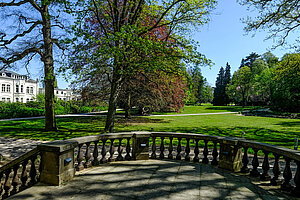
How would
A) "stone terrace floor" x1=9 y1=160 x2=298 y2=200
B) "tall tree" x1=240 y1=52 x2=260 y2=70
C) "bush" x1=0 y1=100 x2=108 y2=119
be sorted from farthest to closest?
"tall tree" x1=240 y1=52 x2=260 y2=70 < "bush" x1=0 y1=100 x2=108 y2=119 < "stone terrace floor" x1=9 y1=160 x2=298 y2=200

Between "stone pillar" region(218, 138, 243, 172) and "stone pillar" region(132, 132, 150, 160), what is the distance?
2.22 metres

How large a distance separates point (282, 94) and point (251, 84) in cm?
1643

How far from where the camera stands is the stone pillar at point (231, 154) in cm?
475

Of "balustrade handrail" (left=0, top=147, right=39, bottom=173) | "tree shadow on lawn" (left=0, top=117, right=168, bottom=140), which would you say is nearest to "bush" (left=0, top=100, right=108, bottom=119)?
"tree shadow on lawn" (left=0, top=117, right=168, bottom=140)

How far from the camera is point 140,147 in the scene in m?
5.52

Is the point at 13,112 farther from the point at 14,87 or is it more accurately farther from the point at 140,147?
the point at 14,87

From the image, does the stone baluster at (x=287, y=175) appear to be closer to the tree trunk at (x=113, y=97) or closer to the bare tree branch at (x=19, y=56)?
the tree trunk at (x=113, y=97)

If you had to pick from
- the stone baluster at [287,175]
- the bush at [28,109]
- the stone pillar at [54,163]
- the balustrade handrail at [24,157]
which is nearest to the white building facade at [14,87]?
the bush at [28,109]

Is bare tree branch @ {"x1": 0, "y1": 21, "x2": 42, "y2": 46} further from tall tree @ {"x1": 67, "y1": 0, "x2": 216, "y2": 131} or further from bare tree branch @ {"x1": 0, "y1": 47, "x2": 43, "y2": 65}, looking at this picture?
tall tree @ {"x1": 67, "y1": 0, "x2": 216, "y2": 131}

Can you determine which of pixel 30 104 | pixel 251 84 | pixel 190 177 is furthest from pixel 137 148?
pixel 251 84

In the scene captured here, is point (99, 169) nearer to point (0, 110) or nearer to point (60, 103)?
point (0, 110)

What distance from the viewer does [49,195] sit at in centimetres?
329

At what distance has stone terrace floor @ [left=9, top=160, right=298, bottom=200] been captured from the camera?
3.36 m

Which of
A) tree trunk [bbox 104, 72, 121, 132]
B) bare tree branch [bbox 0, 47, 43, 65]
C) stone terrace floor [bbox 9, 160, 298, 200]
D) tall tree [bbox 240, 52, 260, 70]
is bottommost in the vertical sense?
stone terrace floor [bbox 9, 160, 298, 200]
